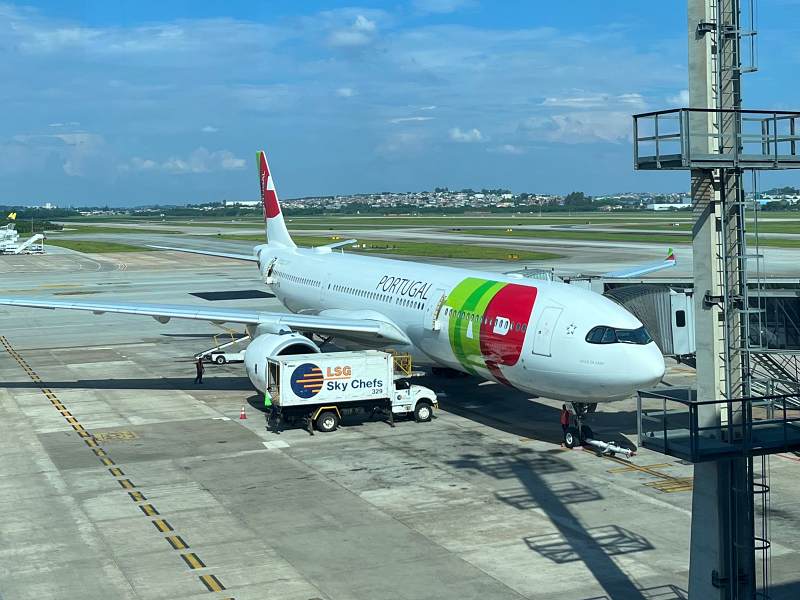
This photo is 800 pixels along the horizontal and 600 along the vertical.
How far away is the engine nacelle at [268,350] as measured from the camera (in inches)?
1314

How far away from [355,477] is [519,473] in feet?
Answer: 14.2

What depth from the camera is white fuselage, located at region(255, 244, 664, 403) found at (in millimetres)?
26703

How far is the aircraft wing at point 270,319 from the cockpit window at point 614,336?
9.62m

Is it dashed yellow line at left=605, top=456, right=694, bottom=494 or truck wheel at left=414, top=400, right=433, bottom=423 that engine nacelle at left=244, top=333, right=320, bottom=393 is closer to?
truck wheel at left=414, top=400, right=433, bottom=423

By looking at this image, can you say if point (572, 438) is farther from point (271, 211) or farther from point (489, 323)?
point (271, 211)

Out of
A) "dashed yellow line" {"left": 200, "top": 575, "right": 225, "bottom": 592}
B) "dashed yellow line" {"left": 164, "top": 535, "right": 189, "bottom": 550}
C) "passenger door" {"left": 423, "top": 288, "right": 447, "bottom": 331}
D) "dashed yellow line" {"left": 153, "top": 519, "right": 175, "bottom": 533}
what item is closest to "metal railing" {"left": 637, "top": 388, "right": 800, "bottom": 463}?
"dashed yellow line" {"left": 200, "top": 575, "right": 225, "bottom": 592}

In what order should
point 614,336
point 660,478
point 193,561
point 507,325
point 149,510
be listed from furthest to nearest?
point 507,325, point 614,336, point 660,478, point 149,510, point 193,561

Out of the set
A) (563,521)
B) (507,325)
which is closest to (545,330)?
(507,325)

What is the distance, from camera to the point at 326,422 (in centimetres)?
3112

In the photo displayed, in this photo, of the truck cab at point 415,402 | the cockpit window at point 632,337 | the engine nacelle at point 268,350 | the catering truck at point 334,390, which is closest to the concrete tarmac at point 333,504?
the truck cab at point 415,402

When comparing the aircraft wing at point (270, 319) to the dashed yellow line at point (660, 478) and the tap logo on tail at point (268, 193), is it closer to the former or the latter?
the dashed yellow line at point (660, 478)

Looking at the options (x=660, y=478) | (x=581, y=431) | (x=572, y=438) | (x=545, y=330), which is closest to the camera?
(x=660, y=478)

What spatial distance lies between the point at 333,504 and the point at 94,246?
422 ft

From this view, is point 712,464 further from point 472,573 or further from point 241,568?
point 241,568
